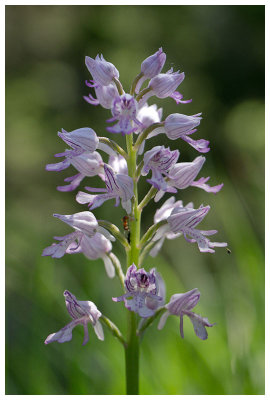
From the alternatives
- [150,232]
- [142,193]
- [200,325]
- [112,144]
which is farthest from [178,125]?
[142,193]

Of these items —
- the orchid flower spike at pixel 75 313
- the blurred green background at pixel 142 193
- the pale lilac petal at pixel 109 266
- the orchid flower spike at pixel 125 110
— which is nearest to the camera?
the orchid flower spike at pixel 125 110

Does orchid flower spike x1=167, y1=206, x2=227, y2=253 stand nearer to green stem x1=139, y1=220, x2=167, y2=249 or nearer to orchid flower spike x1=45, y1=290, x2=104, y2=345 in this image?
green stem x1=139, y1=220, x2=167, y2=249

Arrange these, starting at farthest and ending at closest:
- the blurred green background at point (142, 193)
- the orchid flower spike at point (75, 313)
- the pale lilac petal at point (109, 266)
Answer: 1. the blurred green background at point (142, 193)
2. the pale lilac petal at point (109, 266)
3. the orchid flower spike at point (75, 313)

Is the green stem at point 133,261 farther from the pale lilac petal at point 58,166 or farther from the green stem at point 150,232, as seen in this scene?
the pale lilac petal at point 58,166

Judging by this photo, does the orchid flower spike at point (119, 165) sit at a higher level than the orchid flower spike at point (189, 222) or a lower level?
higher

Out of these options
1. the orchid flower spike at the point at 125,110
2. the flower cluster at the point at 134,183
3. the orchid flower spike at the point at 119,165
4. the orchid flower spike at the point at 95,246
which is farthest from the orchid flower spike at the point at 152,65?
the orchid flower spike at the point at 95,246
